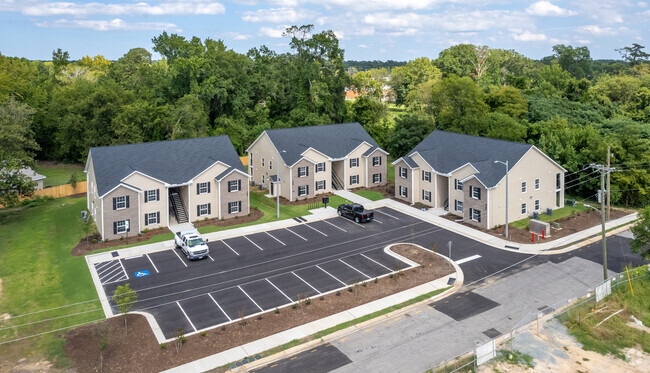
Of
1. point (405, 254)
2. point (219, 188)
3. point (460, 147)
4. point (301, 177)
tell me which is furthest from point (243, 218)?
point (460, 147)

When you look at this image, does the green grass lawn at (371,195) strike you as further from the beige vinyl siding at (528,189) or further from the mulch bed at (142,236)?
the beige vinyl siding at (528,189)

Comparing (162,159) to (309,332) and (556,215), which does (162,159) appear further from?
(556,215)

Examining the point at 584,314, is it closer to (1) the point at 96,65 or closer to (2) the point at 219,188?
(2) the point at 219,188

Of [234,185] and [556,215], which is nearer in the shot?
[556,215]

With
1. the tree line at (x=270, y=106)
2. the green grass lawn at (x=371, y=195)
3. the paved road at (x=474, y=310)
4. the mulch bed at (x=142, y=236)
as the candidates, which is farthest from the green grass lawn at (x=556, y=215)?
the mulch bed at (x=142, y=236)

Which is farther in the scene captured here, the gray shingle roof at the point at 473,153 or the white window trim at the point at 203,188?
the white window trim at the point at 203,188

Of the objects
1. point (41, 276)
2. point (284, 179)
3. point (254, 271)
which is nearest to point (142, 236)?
point (41, 276)

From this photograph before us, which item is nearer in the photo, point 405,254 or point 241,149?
point 405,254
